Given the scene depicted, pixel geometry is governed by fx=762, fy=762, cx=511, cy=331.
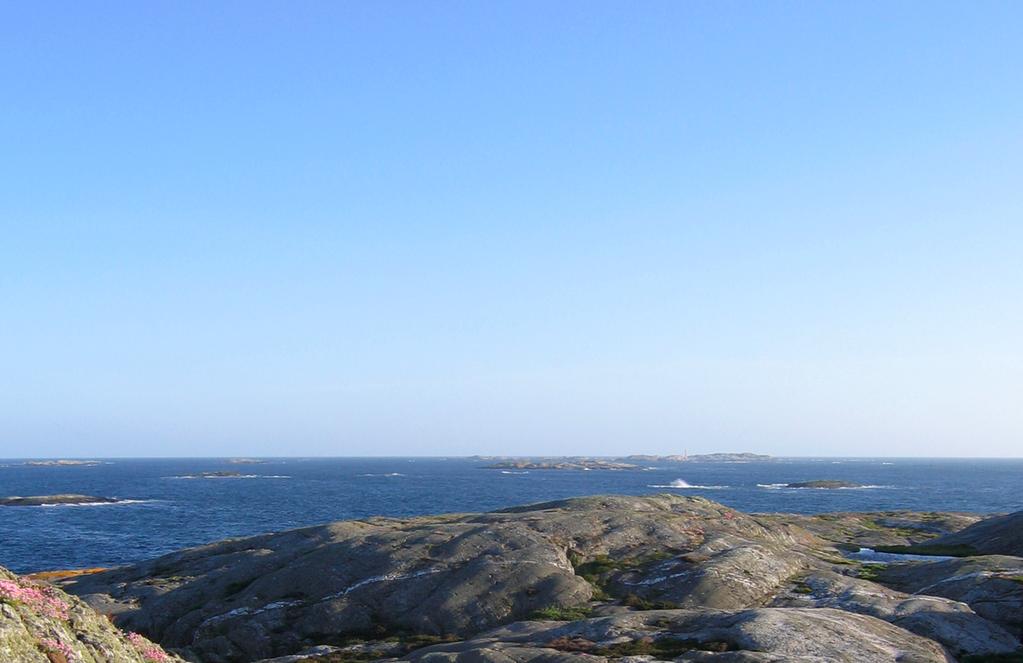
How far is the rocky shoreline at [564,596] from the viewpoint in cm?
2652

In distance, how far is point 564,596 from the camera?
1387 inches

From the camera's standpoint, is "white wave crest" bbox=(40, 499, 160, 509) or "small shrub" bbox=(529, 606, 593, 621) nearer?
"small shrub" bbox=(529, 606, 593, 621)

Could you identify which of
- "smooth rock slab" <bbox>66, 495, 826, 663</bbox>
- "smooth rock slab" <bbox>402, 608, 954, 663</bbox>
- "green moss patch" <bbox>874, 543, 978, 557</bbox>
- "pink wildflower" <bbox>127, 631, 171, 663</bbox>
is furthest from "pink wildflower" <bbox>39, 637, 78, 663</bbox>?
"green moss patch" <bbox>874, 543, 978, 557</bbox>

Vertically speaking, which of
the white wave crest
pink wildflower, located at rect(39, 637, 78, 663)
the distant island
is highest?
pink wildflower, located at rect(39, 637, 78, 663)

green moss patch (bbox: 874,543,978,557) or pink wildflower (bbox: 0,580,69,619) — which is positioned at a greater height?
pink wildflower (bbox: 0,580,69,619)

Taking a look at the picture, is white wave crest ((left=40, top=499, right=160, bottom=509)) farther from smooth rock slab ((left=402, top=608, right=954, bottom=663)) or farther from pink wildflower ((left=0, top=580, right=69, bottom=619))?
pink wildflower ((left=0, top=580, right=69, bottom=619))

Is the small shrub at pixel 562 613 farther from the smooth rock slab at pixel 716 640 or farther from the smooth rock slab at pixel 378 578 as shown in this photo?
the smooth rock slab at pixel 716 640

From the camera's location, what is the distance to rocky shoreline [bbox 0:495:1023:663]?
26516 mm

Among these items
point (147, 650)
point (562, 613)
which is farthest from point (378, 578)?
point (147, 650)

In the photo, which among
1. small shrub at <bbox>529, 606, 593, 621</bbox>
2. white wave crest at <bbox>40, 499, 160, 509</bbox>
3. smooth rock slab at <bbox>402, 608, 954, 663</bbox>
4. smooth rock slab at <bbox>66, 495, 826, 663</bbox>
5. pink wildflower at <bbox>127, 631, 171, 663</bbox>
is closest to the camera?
pink wildflower at <bbox>127, 631, 171, 663</bbox>

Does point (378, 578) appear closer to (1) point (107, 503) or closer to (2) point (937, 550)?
(2) point (937, 550)

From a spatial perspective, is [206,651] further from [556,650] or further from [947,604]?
[947,604]

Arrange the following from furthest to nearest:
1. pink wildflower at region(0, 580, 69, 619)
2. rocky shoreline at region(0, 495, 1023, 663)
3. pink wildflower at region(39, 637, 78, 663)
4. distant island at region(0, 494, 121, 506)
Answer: distant island at region(0, 494, 121, 506) → rocky shoreline at region(0, 495, 1023, 663) → pink wildflower at region(0, 580, 69, 619) → pink wildflower at region(39, 637, 78, 663)

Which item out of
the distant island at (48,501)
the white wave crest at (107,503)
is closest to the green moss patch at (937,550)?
the white wave crest at (107,503)
